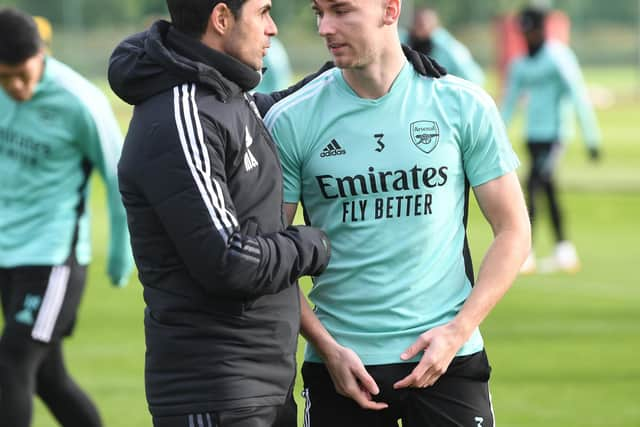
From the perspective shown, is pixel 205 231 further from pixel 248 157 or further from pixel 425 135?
pixel 425 135

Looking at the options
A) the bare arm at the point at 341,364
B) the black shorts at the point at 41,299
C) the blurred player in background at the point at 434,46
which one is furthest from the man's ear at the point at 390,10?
the blurred player in background at the point at 434,46

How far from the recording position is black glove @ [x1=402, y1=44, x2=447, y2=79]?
15.5 feet

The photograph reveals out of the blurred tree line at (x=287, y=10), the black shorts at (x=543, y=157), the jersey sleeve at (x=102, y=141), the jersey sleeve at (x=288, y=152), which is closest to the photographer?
the jersey sleeve at (x=288, y=152)

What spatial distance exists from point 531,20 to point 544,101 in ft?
2.80

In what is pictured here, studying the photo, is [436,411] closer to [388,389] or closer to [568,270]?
[388,389]

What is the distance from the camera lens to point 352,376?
456 cm

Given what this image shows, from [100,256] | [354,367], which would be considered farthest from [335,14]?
[100,256]

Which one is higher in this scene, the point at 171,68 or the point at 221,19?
the point at 221,19

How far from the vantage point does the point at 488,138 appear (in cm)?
459

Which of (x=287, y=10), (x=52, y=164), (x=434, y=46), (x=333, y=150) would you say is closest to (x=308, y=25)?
(x=287, y=10)

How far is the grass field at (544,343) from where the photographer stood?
8.50m

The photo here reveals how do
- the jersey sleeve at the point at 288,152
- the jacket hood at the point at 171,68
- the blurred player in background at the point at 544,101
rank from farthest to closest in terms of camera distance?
the blurred player in background at the point at 544,101 → the jersey sleeve at the point at 288,152 → the jacket hood at the point at 171,68

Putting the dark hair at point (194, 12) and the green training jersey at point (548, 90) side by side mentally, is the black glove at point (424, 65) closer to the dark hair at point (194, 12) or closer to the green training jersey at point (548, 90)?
the dark hair at point (194, 12)

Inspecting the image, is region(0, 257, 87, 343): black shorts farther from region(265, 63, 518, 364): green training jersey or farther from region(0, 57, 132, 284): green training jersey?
region(265, 63, 518, 364): green training jersey
